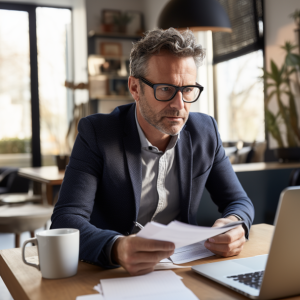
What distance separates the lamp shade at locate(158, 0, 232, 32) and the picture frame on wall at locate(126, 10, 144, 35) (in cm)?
400

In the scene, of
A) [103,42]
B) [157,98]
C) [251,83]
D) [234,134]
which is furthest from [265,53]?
[157,98]

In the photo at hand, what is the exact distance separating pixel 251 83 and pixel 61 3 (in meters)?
3.75

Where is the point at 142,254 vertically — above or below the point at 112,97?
below

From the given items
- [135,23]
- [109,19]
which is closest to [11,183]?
[109,19]

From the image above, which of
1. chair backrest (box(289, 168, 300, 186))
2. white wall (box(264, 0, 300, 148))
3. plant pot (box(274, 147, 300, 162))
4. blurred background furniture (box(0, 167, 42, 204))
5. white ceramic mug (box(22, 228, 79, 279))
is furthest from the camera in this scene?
blurred background furniture (box(0, 167, 42, 204))

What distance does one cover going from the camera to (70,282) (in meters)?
0.81

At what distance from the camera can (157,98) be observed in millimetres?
1235

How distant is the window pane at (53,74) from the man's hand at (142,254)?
20.3 feet

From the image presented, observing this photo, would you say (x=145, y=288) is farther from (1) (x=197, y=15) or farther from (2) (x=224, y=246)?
(1) (x=197, y=15)

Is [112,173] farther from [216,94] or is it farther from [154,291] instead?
[216,94]

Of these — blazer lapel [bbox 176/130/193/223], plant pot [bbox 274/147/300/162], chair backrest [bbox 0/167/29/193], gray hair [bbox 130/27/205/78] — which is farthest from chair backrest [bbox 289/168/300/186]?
chair backrest [bbox 0/167/29/193]

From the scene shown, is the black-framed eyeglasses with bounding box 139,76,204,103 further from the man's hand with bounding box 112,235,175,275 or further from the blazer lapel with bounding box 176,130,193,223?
the man's hand with bounding box 112,235,175,275

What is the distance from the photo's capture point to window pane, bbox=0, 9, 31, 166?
6582 mm

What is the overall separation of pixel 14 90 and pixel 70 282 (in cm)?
636
